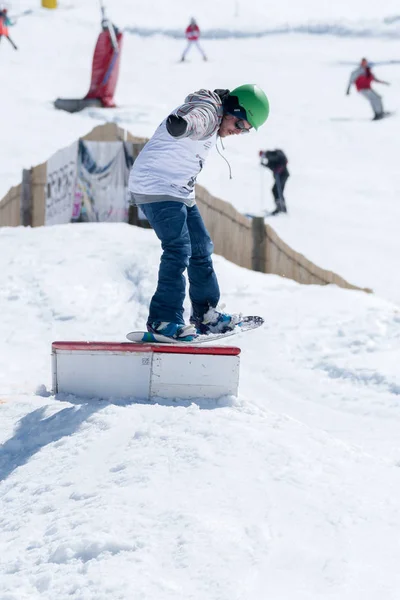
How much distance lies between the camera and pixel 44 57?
110 ft

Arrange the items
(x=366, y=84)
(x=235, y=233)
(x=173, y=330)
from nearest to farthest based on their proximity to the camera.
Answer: (x=173, y=330)
(x=235, y=233)
(x=366, y=84)

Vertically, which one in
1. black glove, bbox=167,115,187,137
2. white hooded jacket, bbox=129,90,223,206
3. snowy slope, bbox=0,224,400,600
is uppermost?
black glove, bbox=167,115,187,137

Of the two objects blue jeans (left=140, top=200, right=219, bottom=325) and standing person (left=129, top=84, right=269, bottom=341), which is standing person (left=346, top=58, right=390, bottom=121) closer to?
blue jeans (left=140, top=200, right=219, bottom=325)

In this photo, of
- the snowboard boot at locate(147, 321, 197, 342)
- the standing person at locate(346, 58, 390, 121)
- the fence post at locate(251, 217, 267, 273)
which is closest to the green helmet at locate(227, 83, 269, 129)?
Result: the snowboard boot at locate(147, 321, 197, 342)

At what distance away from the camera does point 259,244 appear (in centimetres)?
1073

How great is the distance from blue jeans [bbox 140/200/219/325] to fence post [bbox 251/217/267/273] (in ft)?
16.1

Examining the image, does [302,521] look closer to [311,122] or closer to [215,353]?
[215,353]

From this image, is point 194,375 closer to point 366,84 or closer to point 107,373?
point 107,373

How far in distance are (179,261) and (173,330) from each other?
1.34 feet

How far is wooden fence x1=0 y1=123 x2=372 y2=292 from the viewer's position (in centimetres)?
1011

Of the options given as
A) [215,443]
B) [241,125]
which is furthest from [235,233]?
[215,443]

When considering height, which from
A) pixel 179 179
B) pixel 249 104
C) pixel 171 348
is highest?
pixel 249 104

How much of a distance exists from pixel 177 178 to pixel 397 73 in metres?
28.4

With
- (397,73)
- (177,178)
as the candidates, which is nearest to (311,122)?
(397,73)
